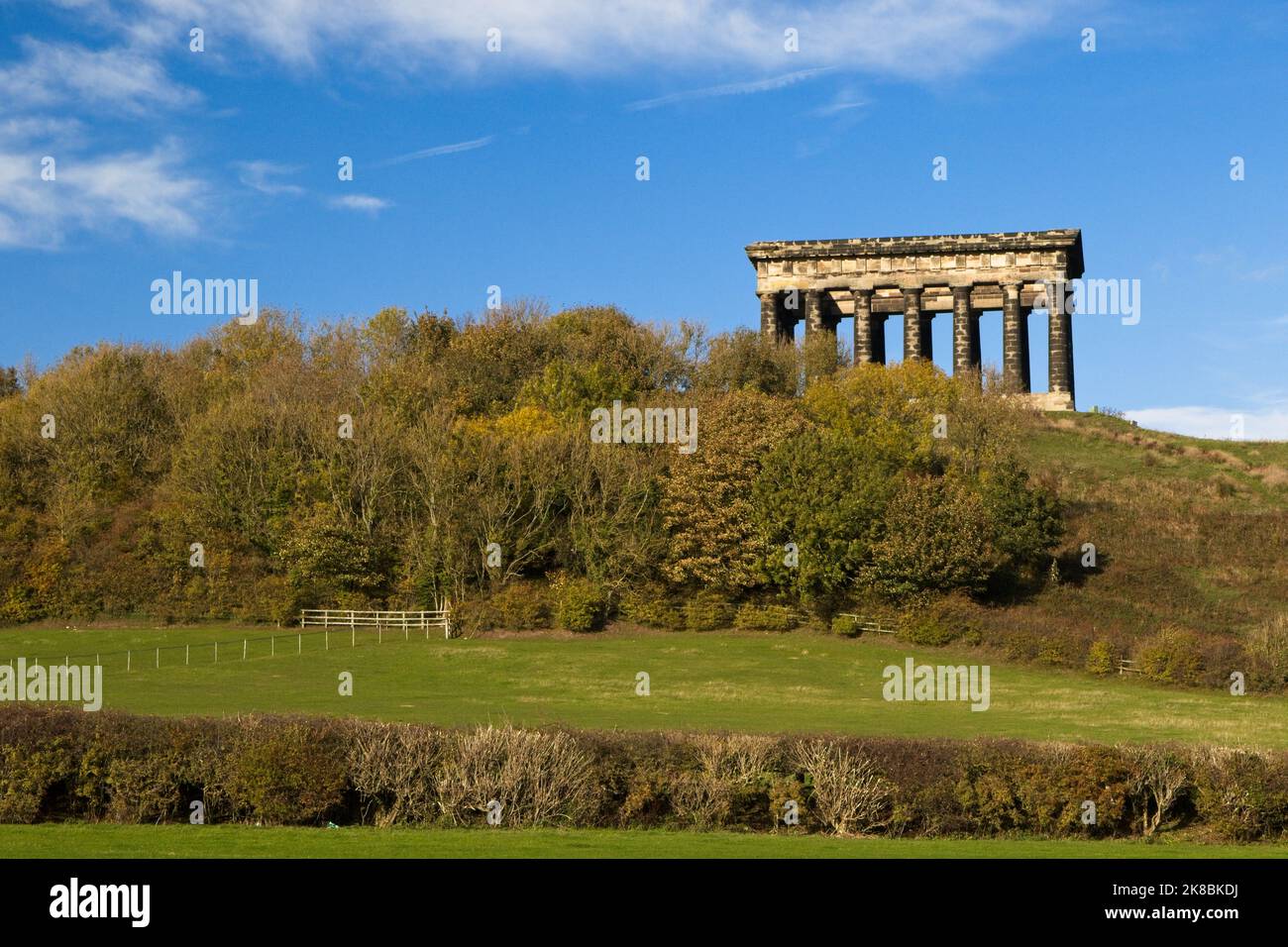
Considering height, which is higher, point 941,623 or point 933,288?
point 933,288

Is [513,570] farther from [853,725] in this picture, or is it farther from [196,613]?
[853,725]

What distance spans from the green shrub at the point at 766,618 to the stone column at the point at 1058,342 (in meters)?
46.7

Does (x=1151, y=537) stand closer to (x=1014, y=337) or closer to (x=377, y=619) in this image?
(x=1014, y=337)

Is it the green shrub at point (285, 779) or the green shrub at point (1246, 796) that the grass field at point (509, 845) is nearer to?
the green shrub at point (1246, 796)

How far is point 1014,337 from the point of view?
10638 centimetres

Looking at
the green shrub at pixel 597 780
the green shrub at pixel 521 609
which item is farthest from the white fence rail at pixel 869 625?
the green shrub at pixel 597 780

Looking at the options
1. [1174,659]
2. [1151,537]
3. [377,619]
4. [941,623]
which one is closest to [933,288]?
[1151,537]

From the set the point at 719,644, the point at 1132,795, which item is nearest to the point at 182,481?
the point at 719,644

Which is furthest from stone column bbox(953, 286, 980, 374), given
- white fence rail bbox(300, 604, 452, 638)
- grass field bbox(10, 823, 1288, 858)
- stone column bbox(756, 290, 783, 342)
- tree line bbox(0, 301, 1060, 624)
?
grass field bbox(10, 823, 1288, 858)

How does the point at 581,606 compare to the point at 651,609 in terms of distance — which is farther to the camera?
the point at 651,609

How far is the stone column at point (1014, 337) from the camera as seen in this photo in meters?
106

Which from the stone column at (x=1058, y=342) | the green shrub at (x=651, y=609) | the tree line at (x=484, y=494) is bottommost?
the green shrub at (x=651, y=609)

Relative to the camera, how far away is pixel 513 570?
72.8 meters

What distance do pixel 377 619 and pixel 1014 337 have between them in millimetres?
57069
